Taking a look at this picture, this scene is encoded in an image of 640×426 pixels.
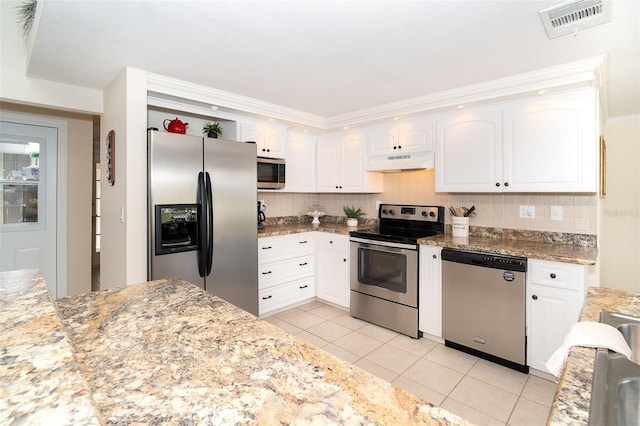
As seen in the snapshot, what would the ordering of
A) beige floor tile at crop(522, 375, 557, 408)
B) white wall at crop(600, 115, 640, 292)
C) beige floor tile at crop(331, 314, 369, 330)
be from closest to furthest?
beige floor tile at crop(522, 375, 557, 408) → beige floor tile at crop(331, 314, 369, 330) → white wall at crop(600, 115, 640, 292)

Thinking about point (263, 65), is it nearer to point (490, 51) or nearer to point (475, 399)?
point (490, 51)

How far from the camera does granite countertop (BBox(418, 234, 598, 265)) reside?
2.28 metres

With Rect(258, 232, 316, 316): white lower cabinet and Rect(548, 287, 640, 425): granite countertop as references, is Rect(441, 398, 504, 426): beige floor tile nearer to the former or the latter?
Rect(548, 287, 640, 425): granite countertop

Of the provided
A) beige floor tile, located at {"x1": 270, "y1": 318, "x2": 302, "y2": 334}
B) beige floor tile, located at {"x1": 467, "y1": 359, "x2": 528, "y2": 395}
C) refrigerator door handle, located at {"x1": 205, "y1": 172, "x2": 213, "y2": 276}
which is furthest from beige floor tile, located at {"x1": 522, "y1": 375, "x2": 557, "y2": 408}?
refrigerator door handle, located at {"x1": 205, "y1": 172, "x2": 213, "y2": 276}

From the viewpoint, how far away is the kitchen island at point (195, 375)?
0.60 meters

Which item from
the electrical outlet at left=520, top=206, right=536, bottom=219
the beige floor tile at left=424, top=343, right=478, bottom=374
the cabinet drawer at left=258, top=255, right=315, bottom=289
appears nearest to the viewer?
the beige floor tile at left=424, top=343, right=478, bottom=374

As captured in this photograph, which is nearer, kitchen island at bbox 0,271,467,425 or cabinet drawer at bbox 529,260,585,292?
kitchen island at bbox 0,271,467,425

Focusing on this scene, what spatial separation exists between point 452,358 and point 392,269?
0.91 m

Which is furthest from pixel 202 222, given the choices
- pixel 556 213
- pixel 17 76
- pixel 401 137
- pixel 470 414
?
pixel 556 213

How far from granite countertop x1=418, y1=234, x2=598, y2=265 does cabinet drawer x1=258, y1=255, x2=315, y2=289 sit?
57.4 inches

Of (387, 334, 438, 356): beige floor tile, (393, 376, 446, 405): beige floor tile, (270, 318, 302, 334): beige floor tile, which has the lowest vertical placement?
(393, 376, 446, 405): beige floor tile

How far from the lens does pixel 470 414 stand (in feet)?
6.67

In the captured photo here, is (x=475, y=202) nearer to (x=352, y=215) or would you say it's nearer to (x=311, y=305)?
(x=352, y=215)

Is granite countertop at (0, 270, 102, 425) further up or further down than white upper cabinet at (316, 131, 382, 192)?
further down
